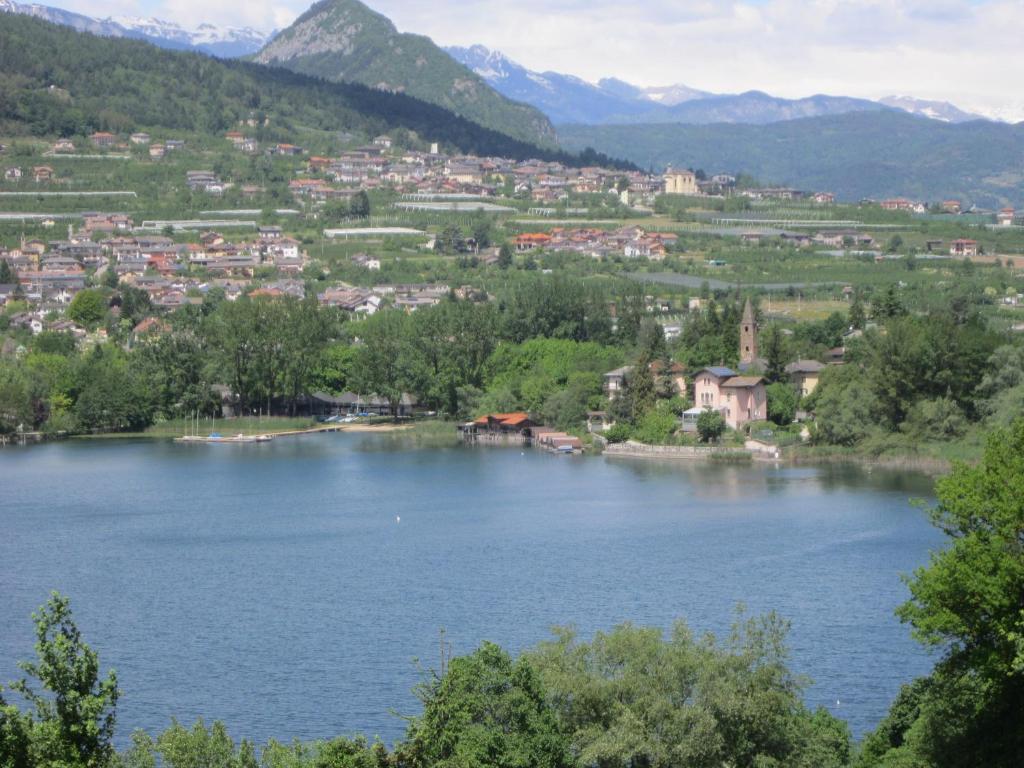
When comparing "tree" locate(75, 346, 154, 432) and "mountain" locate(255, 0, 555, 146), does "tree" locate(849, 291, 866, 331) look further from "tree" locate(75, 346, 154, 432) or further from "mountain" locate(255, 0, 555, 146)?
"mountain" locate(255, 0, 555, 146)

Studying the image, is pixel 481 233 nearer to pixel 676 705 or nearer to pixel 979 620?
pixel 676 705

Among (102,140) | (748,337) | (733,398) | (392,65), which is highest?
(392,65)

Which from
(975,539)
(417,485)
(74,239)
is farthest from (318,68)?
(975,539)

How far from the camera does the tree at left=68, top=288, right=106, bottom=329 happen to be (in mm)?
40344

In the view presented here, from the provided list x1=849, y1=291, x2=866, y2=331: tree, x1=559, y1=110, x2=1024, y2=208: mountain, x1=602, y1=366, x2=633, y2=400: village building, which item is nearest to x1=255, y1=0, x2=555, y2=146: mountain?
x1=559, y1=110, x2=1024, y2=208: mountain

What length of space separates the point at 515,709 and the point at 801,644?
5.18m

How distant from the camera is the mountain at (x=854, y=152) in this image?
11644 centimetres

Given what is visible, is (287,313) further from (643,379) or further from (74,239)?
(74,239)

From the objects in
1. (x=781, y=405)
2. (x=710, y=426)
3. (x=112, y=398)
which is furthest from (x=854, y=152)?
(x=710, y=426)

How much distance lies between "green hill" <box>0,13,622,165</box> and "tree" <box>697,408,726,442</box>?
37149 mm

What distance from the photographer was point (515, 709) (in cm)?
1030

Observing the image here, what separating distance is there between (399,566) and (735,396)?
1218cm

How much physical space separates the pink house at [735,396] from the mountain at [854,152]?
82115 mm

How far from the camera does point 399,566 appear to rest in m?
18.9
